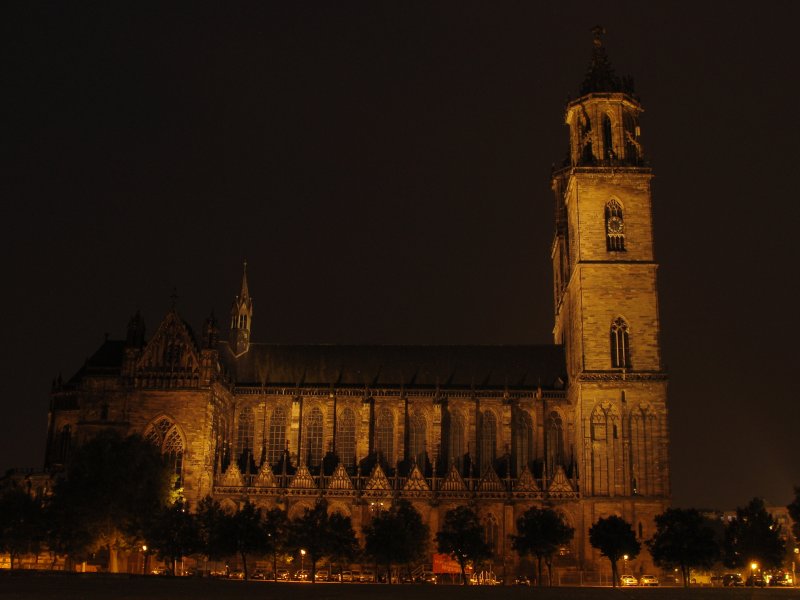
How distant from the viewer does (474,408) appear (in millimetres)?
103062

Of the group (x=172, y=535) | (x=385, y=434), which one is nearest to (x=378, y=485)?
(x=385, y=434)

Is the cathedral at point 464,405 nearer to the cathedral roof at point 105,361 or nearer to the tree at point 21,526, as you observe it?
the cathedral roof at point 105,361

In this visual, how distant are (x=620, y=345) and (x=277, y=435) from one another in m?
34.2

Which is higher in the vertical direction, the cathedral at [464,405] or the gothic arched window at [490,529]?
the cathedral at [464,405]

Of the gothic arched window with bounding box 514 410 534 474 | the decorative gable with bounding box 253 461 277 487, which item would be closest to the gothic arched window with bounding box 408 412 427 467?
the gothic arched window with bounding box 514 410 534 474

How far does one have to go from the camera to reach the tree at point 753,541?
92062 mm

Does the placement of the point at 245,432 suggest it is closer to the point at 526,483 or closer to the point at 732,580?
the point at 526,483

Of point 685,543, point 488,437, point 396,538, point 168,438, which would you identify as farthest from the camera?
point 488,437

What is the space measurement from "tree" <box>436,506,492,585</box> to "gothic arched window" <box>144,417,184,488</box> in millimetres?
24393

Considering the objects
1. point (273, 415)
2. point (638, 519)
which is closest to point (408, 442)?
point (273, 415)

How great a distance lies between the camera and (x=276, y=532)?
283 ft

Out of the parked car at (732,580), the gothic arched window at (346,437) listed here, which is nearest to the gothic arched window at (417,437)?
the gothic arched window at (346,437)

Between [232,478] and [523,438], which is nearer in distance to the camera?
[232,478]

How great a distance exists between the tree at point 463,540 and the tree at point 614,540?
896 cm
